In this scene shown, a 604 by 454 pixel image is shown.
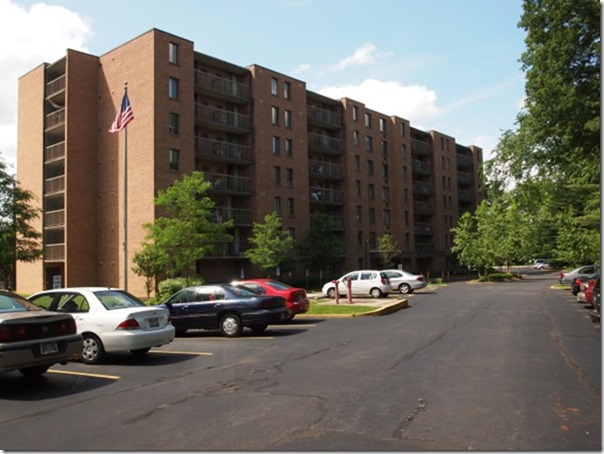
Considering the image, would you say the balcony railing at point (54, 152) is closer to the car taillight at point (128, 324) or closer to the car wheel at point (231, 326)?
the car wheel at point (231, 326)

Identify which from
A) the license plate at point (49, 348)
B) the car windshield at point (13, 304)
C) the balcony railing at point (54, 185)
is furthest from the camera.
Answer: the balcony railing at point (54, 185)

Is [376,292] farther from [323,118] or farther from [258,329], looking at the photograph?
[323,118]

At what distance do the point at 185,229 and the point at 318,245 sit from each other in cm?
1843

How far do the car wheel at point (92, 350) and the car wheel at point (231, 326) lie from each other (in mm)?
4347

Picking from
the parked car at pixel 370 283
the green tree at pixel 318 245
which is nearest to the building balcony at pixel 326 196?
the green tree at pixel 318 245

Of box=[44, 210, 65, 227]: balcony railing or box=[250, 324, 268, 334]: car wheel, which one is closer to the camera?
box=[250, 324, 268, 334]: car wheel

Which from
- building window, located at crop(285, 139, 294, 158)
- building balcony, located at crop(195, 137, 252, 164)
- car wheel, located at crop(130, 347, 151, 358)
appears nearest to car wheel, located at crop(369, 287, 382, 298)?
building balcony, located at crop(195, 137, 252, 164)

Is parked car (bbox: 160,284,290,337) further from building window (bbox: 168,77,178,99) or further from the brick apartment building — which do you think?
building window (bbox: 168,77,178,99)

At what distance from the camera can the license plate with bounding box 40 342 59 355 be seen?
8.03 meters

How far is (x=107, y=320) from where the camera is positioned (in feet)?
33.2

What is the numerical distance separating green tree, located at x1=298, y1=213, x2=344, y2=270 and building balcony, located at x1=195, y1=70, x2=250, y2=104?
1123 cm

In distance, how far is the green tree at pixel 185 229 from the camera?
24.5 m

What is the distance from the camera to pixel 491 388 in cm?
752

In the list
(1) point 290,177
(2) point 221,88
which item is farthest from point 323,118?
(2) point 221,88
